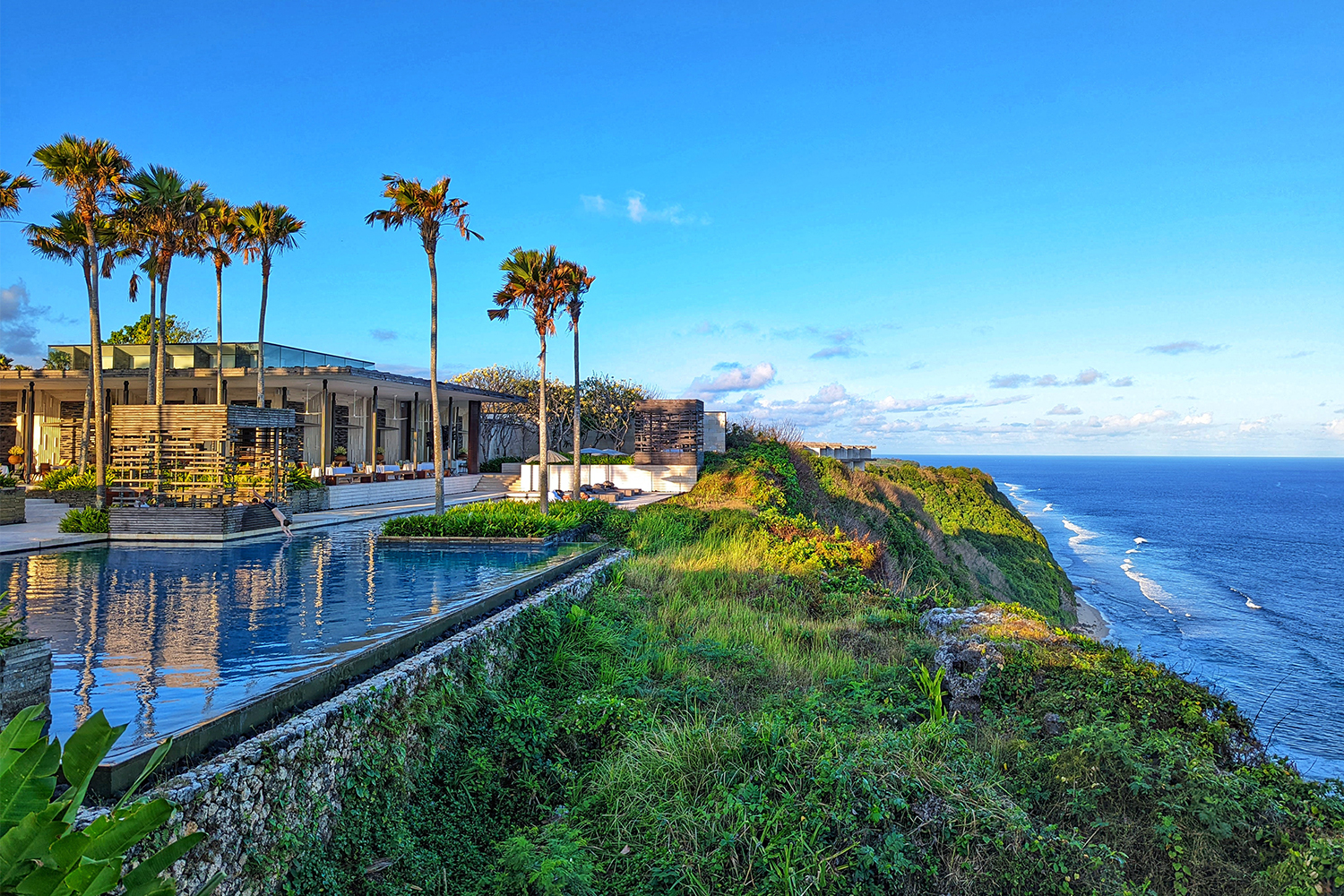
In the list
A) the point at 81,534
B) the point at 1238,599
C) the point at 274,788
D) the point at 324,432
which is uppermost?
the point at 324,432

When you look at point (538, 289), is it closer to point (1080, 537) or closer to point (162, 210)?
point (162, 210)

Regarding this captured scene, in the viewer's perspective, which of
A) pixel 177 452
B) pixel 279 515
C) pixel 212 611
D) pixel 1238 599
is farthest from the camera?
pixel 1238 599

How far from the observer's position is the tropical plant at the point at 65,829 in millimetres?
1531

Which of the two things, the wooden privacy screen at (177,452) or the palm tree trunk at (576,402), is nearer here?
the wooden privacy screen at (177,452)

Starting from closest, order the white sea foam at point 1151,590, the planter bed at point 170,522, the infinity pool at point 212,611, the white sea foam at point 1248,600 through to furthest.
Result: the infinity pool at point 212,611 → the planter bed at point 170,522 → the white sea foam at point 1248,600 → the white sea foam at point 1151,590

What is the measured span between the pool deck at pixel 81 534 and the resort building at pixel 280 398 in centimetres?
385

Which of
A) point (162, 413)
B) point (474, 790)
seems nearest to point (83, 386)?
point (162, 413)

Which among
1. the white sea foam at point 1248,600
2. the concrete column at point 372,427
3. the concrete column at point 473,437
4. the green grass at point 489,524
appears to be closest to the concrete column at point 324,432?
the concrete column at point 372,427

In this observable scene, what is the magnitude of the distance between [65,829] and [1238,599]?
39912 millimetres

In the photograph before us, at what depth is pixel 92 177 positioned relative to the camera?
15266mm

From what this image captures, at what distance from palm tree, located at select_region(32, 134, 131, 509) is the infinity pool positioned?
4.38m

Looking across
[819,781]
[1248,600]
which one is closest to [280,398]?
[819,781]

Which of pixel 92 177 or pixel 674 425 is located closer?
pixel 92 177

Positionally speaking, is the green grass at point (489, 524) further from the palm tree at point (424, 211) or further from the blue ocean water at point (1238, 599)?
the blue ocean water at point (1238, 599)
